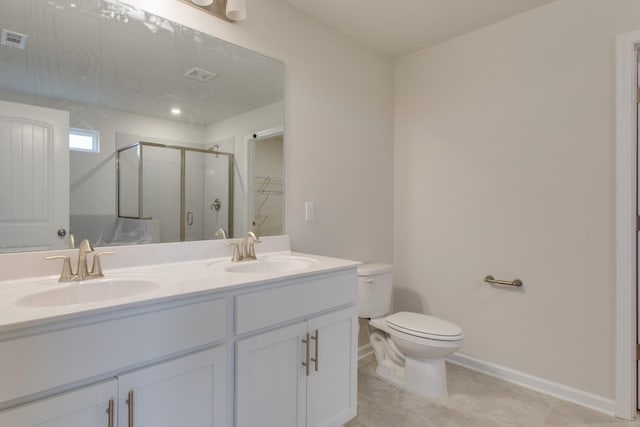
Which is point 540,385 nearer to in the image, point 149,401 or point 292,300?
point 292,300

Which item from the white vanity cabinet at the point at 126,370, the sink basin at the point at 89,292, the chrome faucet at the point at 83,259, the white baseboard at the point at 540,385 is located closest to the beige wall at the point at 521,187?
the white baseboard at the point at 540,385

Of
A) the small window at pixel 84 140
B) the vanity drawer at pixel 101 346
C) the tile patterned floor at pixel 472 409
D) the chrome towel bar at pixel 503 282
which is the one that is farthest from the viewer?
the chrome towel bar at pixel 503 282

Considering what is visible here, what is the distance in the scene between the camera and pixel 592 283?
191 centimetres

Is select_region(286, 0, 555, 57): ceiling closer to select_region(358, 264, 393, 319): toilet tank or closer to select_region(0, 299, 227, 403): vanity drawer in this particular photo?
select_region(358, 264, 393, 319): toilet tank

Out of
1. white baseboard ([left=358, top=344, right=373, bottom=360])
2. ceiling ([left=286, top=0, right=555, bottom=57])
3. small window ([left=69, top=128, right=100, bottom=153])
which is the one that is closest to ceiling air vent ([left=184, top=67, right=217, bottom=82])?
small window ([left=69, top=128, right=100, bottom=153])

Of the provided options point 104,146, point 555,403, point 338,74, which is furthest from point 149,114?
point 555,403

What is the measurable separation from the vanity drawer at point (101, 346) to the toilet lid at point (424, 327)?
4.23 ft

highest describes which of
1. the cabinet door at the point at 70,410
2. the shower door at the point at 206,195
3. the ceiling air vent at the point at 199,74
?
the ceiling air vent at the point at 199,74

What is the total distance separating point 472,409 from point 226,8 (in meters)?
2.55

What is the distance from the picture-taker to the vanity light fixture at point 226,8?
1698 mm

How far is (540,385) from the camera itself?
2086 millimetres

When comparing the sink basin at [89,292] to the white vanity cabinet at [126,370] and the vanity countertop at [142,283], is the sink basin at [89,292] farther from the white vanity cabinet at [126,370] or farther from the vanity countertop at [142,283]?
the white vanity cabinet at [126,370]

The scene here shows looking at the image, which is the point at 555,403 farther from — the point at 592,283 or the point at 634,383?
the point at 592,283

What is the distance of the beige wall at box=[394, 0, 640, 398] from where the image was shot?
6.22 ft
